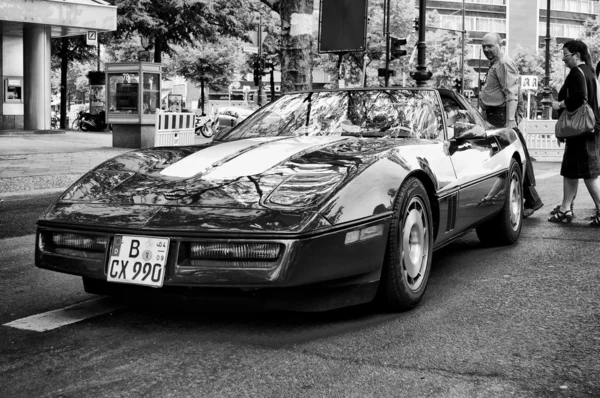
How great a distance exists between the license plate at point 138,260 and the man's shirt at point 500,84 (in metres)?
5.39

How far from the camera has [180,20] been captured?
2864 centimetres

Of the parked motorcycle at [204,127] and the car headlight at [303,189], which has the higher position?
the parked motorcycle at [204,127]

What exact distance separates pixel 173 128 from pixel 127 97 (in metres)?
3.57

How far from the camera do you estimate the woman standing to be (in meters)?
7.34

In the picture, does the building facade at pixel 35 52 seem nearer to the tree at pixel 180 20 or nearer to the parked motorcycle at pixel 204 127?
the tree at pixel 180 20

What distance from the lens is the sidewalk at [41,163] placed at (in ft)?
33.7

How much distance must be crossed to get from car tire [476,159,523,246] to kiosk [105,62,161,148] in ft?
46.6

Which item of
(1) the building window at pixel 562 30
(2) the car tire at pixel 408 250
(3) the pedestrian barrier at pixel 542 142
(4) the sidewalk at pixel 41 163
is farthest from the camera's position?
(1) the building window at pixel 562 30

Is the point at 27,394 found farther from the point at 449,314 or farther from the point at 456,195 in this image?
the point at 456,195

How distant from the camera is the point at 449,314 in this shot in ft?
12.9

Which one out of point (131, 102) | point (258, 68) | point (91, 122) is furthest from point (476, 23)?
point (131, 102)

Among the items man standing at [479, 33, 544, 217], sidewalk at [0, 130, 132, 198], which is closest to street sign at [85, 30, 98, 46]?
sidewalk at [0, 130, 132, 198]

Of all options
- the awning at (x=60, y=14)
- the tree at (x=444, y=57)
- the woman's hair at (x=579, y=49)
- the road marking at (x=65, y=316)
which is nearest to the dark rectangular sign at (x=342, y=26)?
the woman's hair at (x=579, y=49)

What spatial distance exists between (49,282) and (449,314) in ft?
7.70
